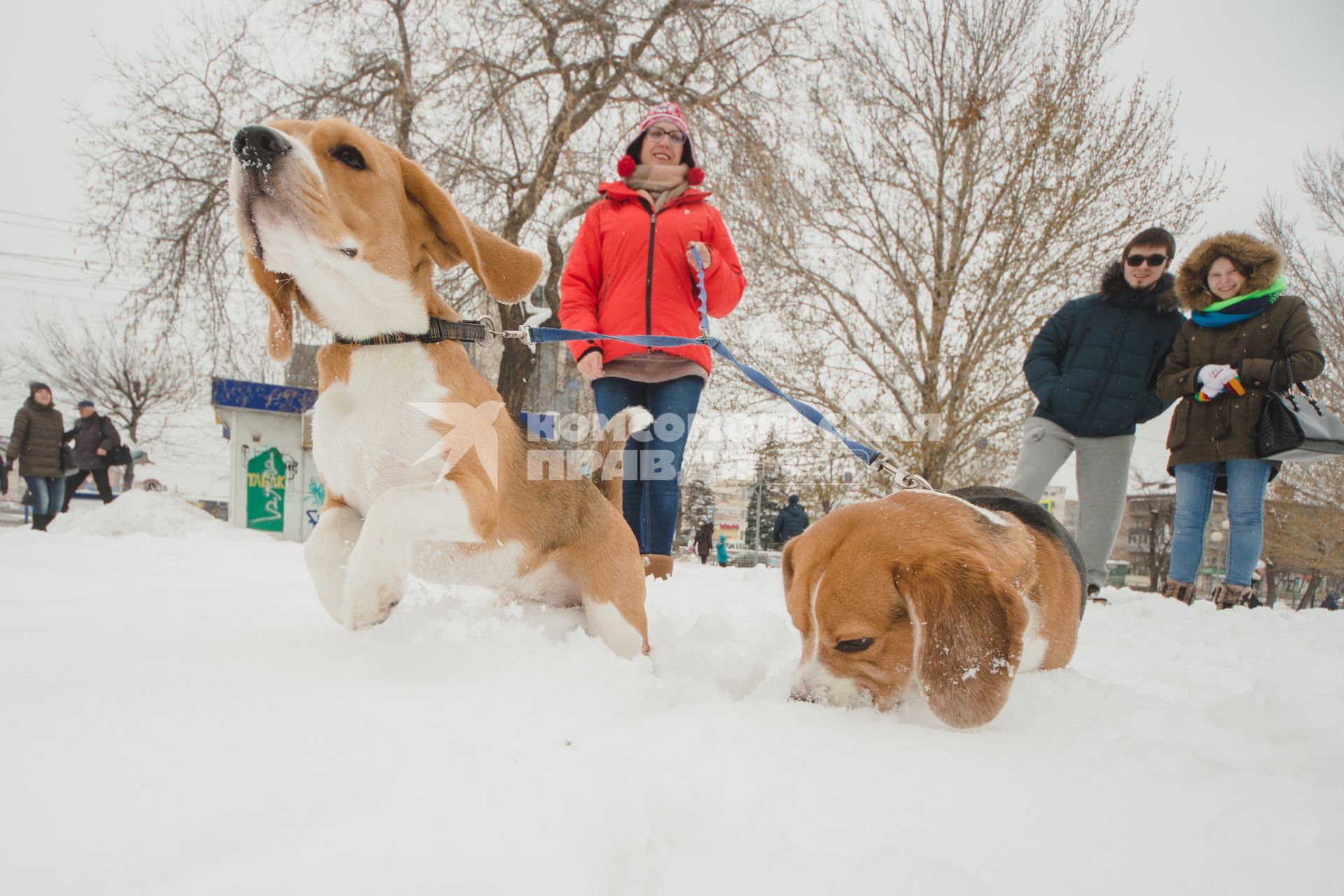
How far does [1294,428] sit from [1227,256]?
1215 millimetres

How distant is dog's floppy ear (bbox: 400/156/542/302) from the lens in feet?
6.70

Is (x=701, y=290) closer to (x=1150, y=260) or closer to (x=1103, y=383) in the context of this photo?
(x=1103, y=383)

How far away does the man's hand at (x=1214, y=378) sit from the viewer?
4.25 meters

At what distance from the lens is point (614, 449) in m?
2.56

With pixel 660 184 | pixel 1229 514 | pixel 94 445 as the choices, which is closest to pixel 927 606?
pixel 660 184

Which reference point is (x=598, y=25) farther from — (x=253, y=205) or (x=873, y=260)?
(x=253, y=205)

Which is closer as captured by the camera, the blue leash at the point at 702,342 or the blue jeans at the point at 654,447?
the blue leash at the point at 702,342

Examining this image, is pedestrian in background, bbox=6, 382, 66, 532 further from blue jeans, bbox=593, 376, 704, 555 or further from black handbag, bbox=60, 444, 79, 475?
blue jeans, bbox=593, 376, 704, 555

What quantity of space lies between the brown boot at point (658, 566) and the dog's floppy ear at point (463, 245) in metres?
2.06

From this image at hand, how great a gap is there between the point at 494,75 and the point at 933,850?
10205mm

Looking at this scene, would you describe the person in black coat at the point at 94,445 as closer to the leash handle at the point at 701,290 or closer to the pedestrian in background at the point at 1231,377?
the leash handle at the point at 701,290

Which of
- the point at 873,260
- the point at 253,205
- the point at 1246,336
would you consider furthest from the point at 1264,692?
the point at 873,260

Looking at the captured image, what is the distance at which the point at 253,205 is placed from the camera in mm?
1646

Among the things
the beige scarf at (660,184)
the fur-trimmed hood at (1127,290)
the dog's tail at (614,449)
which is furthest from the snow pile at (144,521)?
the fur-trimmed hood at (1127,290)
